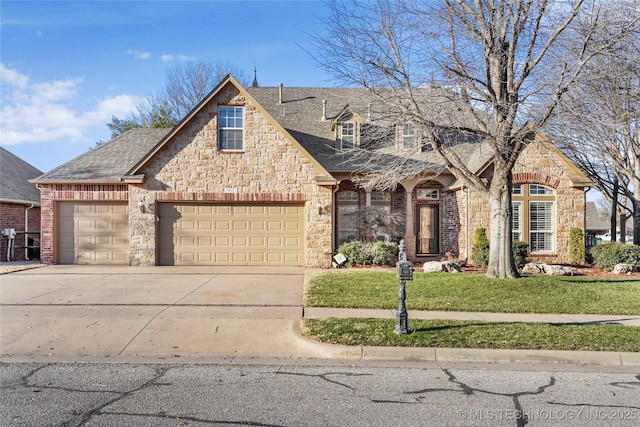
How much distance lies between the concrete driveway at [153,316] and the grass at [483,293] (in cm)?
105

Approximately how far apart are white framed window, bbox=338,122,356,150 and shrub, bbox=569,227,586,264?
8.71m

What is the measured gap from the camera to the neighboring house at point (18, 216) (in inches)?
713

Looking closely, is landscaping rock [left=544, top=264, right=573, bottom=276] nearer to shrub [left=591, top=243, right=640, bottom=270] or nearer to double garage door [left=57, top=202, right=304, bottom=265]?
shrub [left=591, top=243, right=640, bottom=270]

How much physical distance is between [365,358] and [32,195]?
19.4 meters

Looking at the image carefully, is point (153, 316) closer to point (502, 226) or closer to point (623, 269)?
point (502, 226)

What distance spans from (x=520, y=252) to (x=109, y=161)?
14.7 m

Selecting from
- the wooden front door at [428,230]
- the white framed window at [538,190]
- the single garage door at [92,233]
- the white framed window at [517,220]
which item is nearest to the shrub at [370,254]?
the wooden front door at [428,230]

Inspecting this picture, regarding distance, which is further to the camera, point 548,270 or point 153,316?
point 548,270

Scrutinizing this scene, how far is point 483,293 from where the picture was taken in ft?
34.1

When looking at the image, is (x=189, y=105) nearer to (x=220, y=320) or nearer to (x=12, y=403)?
(x=220, y=320)

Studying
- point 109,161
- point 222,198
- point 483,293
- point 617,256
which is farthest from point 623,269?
point 109,161

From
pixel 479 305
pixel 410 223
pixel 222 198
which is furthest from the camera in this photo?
pixel 410 223

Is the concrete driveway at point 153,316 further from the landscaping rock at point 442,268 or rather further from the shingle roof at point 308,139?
the shingle roof at point 308,139

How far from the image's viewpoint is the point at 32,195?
2028 centimetres
